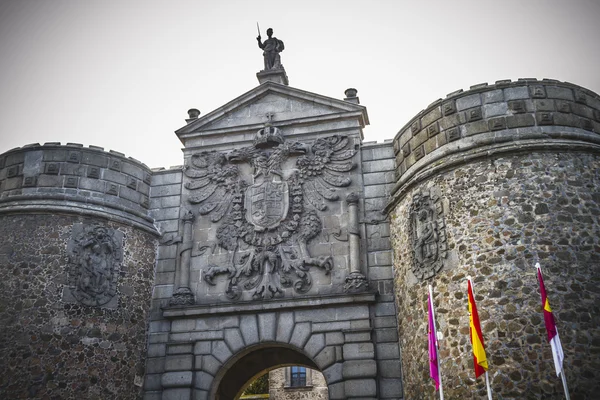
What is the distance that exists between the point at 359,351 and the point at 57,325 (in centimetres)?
612

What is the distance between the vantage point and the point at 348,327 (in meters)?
12.8

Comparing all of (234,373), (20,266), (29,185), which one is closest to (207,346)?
(234,373)

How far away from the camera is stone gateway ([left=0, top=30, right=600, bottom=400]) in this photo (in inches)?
429

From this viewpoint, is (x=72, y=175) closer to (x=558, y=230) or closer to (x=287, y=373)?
(x=558, y=230)

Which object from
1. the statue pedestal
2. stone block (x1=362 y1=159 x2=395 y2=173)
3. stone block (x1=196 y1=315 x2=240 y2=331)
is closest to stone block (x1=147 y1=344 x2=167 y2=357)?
stone block (x1=196 y1=315 x2=240 y2=331)

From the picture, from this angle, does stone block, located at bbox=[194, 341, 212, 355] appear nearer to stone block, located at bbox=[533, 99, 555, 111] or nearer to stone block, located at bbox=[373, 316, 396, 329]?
stone block, located at bbox=[373, 316, 396, 329]

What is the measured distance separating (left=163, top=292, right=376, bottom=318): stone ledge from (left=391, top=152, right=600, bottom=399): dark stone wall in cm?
99

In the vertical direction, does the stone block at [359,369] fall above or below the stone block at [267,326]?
below

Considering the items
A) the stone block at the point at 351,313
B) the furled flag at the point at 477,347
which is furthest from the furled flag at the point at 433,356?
the stone block at the point at 351,313

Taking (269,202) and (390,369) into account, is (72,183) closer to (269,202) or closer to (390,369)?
(269,202)

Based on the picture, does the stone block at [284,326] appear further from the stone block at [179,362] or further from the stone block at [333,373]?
the stone block at [179,362]

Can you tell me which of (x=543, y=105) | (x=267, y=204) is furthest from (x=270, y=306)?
(x=543, y=105)

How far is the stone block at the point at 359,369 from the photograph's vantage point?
40.2ft

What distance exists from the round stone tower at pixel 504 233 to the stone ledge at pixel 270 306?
2.99 feet
